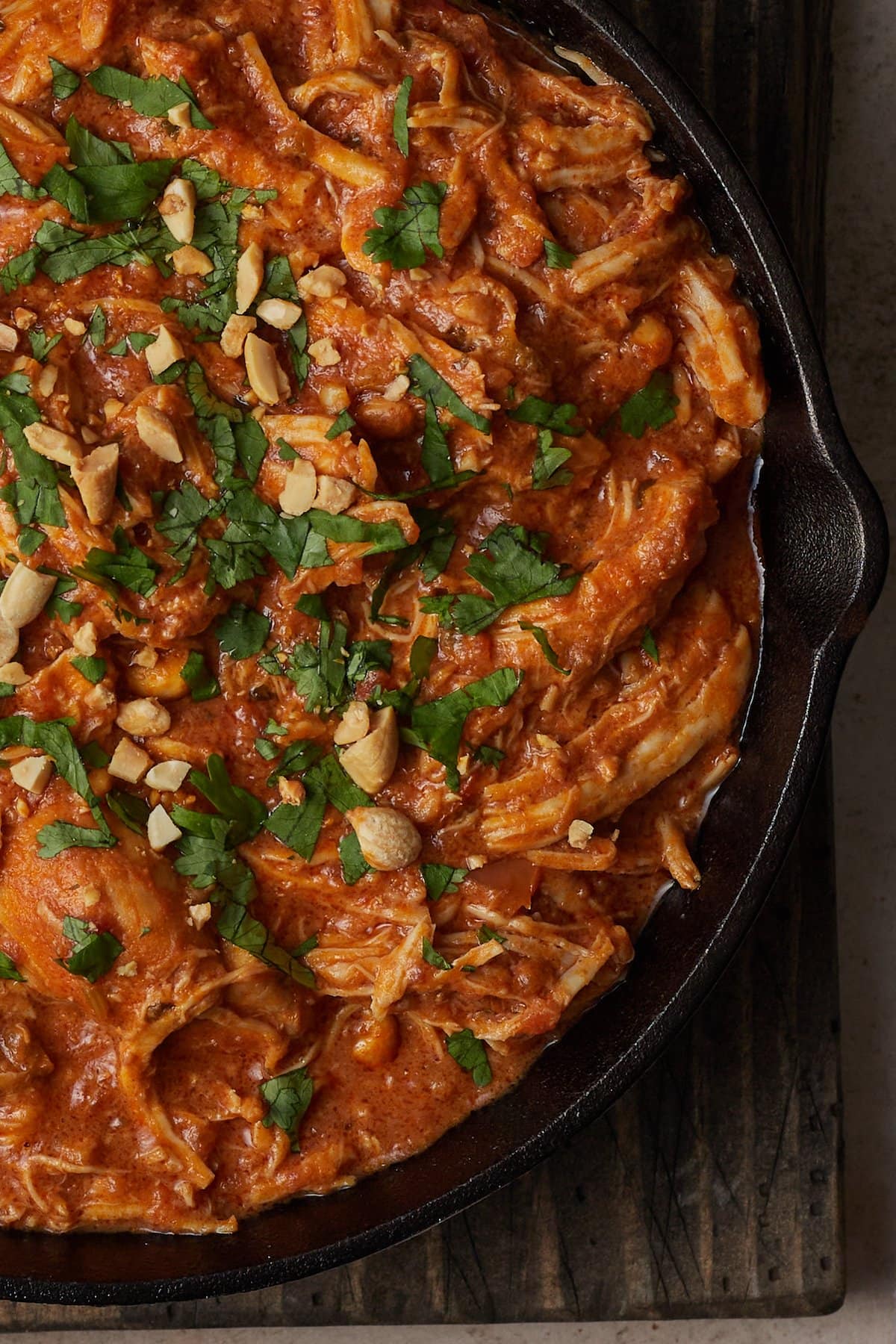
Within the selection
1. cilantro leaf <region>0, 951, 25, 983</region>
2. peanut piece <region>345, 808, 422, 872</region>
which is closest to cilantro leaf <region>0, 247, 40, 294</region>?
peanut piece <region>345, 808, 422, 872</region>

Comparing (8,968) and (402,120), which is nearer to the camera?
(402,120)

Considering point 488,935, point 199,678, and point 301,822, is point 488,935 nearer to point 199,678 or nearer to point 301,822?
point 301,822

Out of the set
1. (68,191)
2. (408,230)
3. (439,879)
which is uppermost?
(408,230)

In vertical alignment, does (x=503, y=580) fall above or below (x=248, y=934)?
above

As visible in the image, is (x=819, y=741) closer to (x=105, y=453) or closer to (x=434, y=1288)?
(x=105, y=453)

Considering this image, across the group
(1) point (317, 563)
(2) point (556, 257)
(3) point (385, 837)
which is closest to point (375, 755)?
(3) point (385, 837)

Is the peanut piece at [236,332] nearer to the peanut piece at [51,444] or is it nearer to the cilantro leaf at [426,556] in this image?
the peanut piece at [51,444]

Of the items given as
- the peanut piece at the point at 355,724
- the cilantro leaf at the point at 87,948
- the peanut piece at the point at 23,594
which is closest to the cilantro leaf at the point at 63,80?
the peanut piece at the point at 23,594
